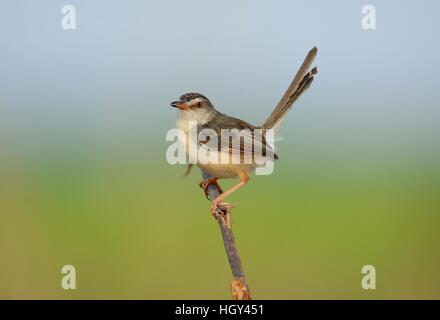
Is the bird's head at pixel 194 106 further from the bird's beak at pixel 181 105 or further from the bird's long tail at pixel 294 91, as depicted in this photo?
the bird's long tail at pixel 294 91

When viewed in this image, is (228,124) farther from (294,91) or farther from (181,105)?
(294,91)

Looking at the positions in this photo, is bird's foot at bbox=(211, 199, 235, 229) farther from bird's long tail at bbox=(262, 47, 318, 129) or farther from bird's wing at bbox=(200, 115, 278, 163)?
bird's long tail at bbox=(262, 47, 318, 129)

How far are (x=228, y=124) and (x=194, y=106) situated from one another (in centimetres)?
28

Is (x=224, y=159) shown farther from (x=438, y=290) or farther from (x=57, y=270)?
(x=438, y=290)

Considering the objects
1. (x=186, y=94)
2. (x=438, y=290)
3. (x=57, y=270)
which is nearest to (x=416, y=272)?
(x=438, y=290)

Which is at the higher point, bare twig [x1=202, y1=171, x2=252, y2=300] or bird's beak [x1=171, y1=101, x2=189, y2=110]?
bird's beak [x1=171, y1=101, x2=189, y2=110]

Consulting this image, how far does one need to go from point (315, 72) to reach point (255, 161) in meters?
0.92

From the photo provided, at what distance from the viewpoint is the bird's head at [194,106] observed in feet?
12.9

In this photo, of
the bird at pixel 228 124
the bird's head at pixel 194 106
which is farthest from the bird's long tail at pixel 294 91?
the bird's head at pixel 194 106

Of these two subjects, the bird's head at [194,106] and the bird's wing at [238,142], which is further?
the bird's head at [194,106]

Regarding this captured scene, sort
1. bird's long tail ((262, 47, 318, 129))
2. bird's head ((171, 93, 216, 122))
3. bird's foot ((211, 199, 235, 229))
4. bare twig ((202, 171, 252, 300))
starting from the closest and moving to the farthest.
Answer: bare twig ((202, 171, 252, 300))
bird's foot ((211, 199, 235, 229))
bird's head ((171, 93, 216, 122))
bird's long tail ((262, 47, 318, 129))

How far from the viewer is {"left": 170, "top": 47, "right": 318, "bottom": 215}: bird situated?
383cm

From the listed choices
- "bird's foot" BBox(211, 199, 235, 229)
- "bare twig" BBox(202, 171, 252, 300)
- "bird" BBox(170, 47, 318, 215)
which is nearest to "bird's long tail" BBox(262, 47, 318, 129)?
"bird" BBox(170, 47, 318, 215)

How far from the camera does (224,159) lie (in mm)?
3803
